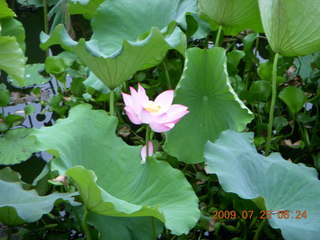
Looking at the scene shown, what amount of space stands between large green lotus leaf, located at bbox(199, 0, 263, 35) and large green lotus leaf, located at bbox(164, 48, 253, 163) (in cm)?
22

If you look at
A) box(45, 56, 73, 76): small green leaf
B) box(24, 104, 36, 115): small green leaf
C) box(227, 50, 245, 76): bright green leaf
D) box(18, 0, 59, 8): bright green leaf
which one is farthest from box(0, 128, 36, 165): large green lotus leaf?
box(18, 0, 59, 8): bright green leaf

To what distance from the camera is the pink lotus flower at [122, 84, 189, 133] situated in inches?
46.1

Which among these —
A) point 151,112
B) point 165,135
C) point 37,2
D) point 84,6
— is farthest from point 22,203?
point 37,2

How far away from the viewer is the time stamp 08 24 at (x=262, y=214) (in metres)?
1.22

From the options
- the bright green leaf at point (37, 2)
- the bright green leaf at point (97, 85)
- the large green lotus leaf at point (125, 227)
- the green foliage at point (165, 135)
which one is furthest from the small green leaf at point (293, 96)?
the bright green leaf at point (37, 2)

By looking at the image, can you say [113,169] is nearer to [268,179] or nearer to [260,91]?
[268,179]

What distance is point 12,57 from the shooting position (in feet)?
5.65

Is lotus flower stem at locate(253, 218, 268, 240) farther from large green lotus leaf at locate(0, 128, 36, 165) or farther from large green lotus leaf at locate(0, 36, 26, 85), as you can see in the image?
large green lotus leaf at locate(0, 36, 26, 85)

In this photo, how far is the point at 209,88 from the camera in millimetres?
1543

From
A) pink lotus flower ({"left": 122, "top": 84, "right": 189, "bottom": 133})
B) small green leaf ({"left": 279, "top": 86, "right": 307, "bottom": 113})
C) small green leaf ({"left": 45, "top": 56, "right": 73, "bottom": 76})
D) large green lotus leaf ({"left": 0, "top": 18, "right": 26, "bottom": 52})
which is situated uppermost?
pink lotus flower ({"left": 122, "top": 84, "right": 189, "bottom": 133})

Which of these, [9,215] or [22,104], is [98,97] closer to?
[22,104]

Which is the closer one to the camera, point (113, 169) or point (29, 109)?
point (113, 169)

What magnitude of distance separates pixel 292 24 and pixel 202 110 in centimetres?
34

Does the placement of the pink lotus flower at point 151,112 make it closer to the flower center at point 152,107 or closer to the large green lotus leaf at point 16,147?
the flower center at point 152,107
